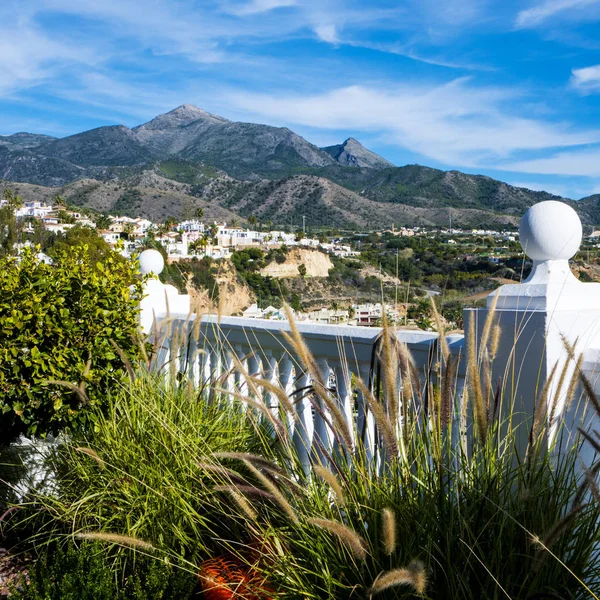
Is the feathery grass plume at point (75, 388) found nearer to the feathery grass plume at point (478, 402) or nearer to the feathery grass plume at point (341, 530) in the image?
the feathery grass plume at point (341, 530)

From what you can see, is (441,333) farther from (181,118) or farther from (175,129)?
(181,118)

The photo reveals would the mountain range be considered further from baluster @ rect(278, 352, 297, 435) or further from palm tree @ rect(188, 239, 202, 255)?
baluster @ rect(278, 352, 297, 435)

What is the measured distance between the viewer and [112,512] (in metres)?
2.15

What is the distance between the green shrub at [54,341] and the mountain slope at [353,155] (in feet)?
544

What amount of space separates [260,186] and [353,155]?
3310 inches

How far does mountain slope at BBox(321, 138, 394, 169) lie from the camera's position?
547 feet

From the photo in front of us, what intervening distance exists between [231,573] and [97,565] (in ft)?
1.55

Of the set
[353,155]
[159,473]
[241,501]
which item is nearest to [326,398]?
[241,501]

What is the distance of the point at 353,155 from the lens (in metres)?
170

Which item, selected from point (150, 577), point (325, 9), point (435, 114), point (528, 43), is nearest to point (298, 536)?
point (150, 577)

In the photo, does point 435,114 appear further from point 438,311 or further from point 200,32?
point 438,311

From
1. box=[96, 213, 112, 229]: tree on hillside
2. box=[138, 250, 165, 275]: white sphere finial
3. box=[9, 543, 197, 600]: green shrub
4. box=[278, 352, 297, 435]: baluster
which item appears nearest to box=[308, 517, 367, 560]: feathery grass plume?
box=[9, 543, 197, 600]: green shrub

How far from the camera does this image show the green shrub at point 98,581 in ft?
6.10

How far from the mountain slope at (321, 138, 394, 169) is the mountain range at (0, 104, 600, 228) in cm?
2238
